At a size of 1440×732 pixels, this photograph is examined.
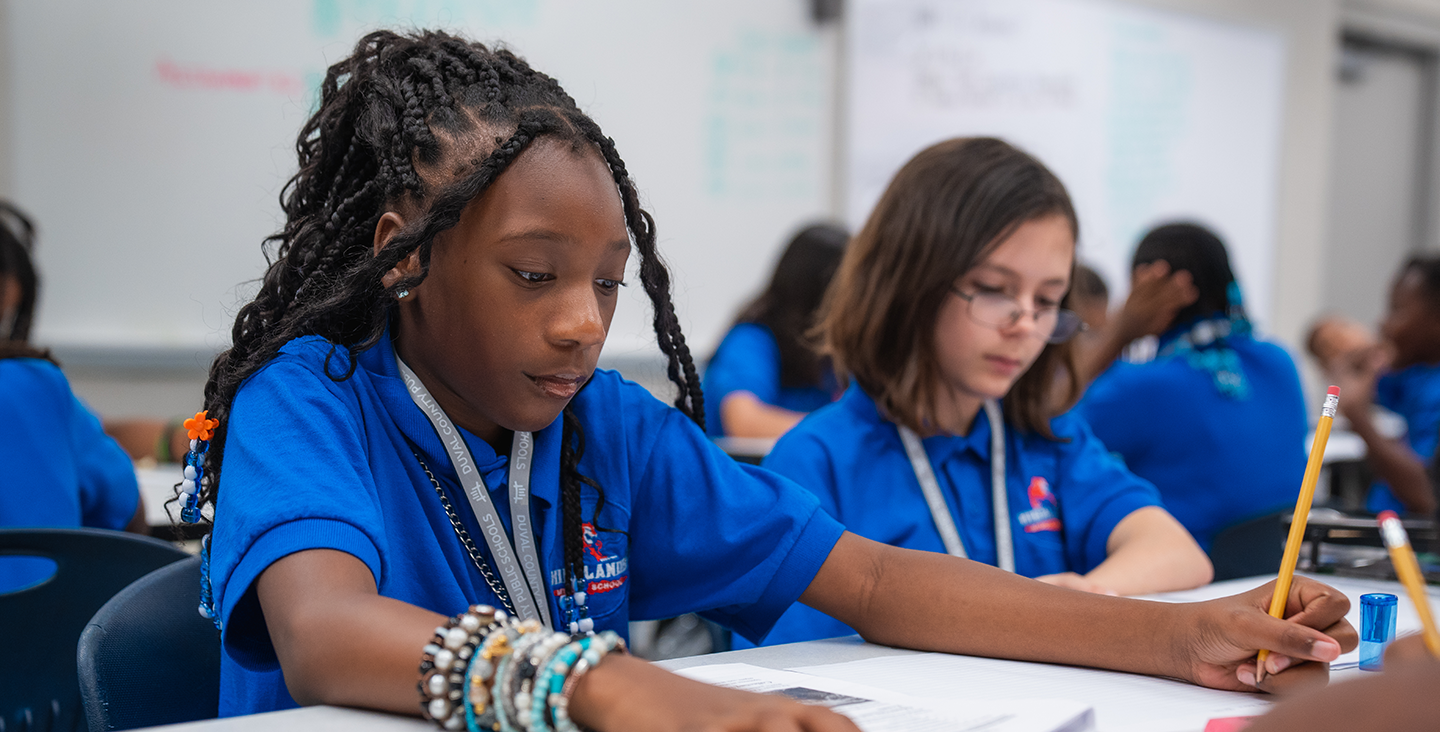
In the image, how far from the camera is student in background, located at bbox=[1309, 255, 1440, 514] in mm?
3449

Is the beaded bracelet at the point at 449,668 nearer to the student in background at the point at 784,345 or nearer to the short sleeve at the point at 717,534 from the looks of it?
the short sleeve at the point at 717,534

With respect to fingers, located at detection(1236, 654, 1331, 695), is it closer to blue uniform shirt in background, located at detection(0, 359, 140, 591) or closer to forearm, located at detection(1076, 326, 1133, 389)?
blue uniform shirt in background, located at detection(0, 359, 140, 591)

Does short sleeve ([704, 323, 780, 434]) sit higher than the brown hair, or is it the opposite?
the brown hair

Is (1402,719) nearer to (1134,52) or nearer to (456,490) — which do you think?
(456,490)

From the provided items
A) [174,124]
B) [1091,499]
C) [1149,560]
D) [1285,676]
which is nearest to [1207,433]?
[1091,499]

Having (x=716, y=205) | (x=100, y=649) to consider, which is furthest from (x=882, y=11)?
(x=100, y=649)

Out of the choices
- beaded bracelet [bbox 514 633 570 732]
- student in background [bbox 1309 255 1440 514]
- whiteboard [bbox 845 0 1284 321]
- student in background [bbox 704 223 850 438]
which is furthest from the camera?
whiteboard [bbox 845 0 1284 321]

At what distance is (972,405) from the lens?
1.61m

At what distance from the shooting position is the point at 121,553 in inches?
51.2

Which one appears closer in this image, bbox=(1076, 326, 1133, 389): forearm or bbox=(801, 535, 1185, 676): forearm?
bbox=(801, 535, 1185, 676): forearm

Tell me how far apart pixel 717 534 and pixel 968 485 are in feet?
1.77

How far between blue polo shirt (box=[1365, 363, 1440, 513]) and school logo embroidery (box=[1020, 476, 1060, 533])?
239 centimetres

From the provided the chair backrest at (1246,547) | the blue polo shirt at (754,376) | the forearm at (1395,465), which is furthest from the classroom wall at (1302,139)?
the chair backrest at (1246,547)

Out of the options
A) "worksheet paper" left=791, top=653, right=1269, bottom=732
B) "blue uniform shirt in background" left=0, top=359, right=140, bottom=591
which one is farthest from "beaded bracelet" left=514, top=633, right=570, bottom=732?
"blue uniform shirt in background" left=0, top=359, right=140, bottom=591
